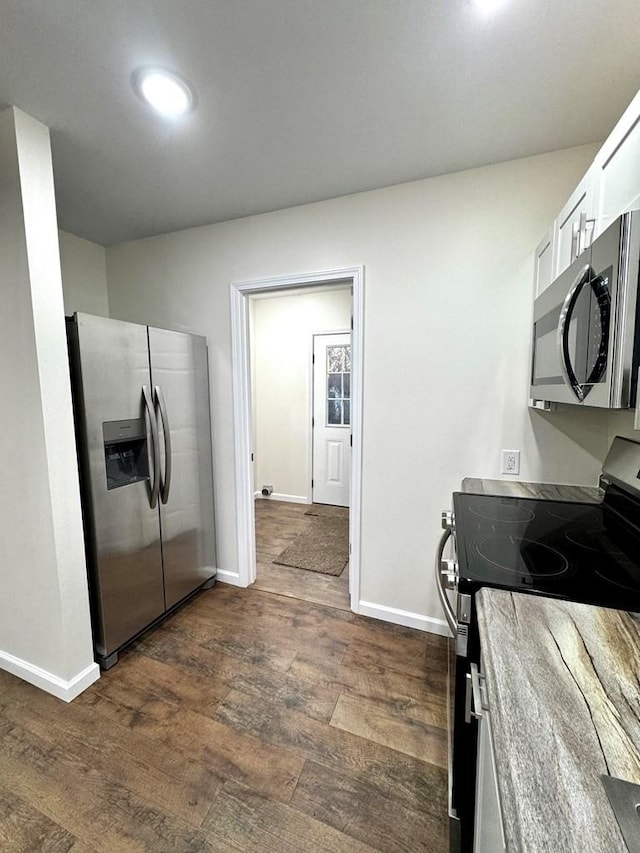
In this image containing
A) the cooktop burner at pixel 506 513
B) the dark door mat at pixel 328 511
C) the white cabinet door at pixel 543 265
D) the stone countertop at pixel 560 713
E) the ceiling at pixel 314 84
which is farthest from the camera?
the dark door mat at pixel 328 511

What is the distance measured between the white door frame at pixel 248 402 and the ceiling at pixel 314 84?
0.52 meters

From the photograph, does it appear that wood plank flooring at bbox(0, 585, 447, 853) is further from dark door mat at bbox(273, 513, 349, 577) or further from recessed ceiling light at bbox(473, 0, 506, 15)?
recessed ceiling light at bbox(473, 0, 506, 15)

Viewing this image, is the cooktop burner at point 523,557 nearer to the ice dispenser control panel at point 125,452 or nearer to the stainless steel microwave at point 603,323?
the stainless steel microwave at point 603,323

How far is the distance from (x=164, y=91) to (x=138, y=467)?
175 centimetres

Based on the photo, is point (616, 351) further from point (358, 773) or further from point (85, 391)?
point (85, 391)

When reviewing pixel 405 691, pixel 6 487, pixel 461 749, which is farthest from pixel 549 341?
pixel 6 487

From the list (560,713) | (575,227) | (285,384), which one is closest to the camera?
(560,713)

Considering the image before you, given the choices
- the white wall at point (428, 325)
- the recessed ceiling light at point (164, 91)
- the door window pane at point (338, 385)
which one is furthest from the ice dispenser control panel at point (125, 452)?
the door window pane at point (338, 385)

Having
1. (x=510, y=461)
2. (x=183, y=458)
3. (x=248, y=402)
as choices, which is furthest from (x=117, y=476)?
(x=510, y=461)

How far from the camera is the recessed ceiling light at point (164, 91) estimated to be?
1297 millimetres

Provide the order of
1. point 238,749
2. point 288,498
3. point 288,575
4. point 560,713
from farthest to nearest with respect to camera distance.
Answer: point 288,498 < point 288,575 < point 238,749 < point 560,713

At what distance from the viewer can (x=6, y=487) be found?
1.73 meters

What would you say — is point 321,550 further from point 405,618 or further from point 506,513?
point 506,513

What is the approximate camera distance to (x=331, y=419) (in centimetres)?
441
